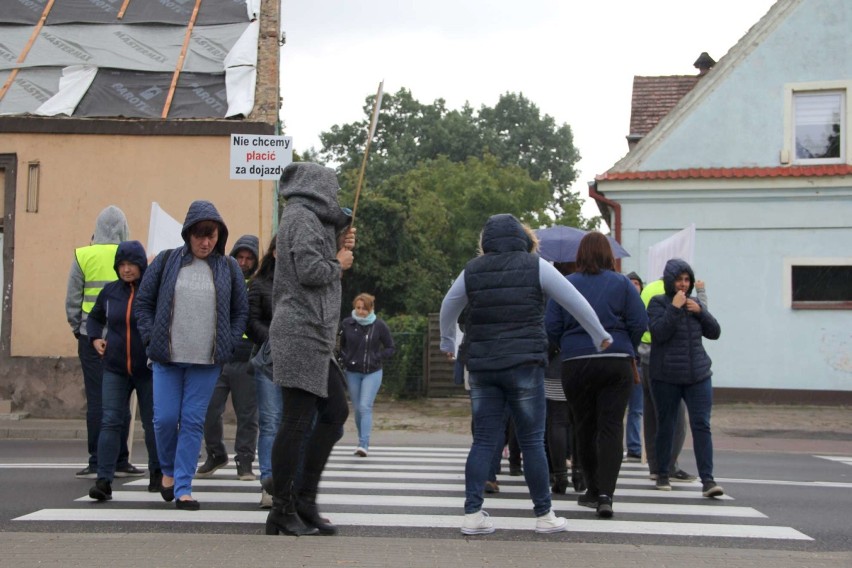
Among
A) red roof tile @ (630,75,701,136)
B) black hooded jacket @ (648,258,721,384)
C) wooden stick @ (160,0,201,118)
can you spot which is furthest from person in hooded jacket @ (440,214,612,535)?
red roof tile @ (630,75,701,136)

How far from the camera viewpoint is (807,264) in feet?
63.5

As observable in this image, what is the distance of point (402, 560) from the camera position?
5.00 metres

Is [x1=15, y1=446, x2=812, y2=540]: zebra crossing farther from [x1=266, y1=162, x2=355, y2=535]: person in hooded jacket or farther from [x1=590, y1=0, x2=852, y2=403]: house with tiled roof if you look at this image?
[x1=590, y1=0, x2=852, y2=403]: house with tiled roof

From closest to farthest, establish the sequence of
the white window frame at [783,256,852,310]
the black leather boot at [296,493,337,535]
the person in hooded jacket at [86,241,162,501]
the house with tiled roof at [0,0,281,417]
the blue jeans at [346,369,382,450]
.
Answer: the black leather boot at [296,493,337,535], the person in hooded jacket at [86,241,162,501], the blue jeans at [346,369,382,450], the house with tiled roof at [0,0,281,417], the white window frame at [783,256,852,310]

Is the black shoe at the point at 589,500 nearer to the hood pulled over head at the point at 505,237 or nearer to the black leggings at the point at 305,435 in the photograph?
the hood pulled over head at the point at 505,237

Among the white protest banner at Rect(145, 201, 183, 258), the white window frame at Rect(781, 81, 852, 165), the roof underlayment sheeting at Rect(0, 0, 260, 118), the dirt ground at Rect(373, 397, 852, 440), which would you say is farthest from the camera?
the white window frame at Rect(781, 81, 852, 165)

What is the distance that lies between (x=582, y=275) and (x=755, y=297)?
13303mm

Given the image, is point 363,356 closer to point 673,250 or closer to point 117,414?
point 673,250

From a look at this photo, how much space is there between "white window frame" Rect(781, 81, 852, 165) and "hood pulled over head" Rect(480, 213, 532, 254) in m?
15.0

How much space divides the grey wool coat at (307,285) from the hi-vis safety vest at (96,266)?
2784mm

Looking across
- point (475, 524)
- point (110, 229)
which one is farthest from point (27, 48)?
point (475, 524)

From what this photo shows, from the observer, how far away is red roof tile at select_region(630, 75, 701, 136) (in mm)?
23797

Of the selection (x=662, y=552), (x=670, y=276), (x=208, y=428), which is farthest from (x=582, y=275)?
(x=208, y=428)

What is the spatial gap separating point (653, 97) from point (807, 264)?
6.79 metres
